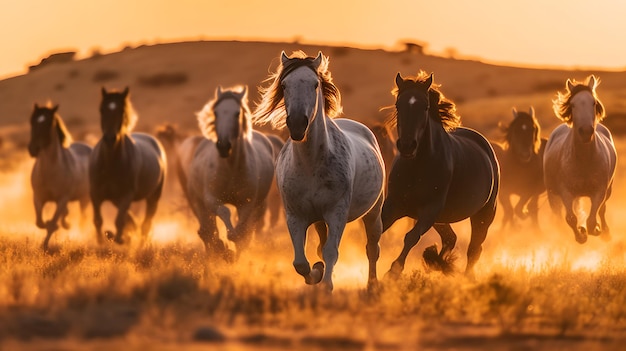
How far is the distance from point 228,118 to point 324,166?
3735mm

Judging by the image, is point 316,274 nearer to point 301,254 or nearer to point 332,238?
point 301,254

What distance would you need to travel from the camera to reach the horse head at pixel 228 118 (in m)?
12.9

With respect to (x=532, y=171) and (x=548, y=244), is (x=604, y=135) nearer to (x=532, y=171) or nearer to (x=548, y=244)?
(x=548, y=244)

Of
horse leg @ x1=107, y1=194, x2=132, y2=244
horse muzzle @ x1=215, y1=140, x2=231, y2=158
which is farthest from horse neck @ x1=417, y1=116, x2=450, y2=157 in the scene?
horse leg @ x1=107, y1=194, x2=132, y2=244

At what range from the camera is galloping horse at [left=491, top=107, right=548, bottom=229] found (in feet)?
65.0

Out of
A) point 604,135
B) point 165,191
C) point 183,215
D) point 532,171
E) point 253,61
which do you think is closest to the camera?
point 604,135

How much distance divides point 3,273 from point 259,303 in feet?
9.75

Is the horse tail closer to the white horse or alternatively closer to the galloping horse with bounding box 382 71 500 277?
the galloping horse with bounding box 382 71 500 277

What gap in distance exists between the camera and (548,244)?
17234 mm

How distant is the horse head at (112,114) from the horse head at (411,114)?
546 cm

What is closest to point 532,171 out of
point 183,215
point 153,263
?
point 183,215

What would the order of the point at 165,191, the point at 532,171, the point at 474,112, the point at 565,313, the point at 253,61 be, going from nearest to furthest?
the point at 565,313 < the point at 532,171 < the point at 165,191 < the point at 474,112 < the point at 253,61

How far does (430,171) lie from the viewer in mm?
11008

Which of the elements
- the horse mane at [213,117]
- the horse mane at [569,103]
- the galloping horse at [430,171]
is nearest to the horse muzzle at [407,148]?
the galloping horse at [430,171]
